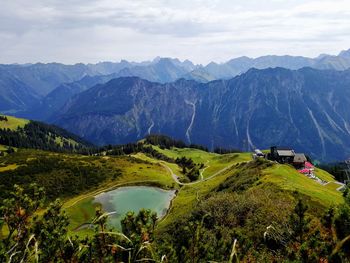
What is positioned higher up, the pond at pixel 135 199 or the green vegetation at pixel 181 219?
the green vegetation at pixel 181 219

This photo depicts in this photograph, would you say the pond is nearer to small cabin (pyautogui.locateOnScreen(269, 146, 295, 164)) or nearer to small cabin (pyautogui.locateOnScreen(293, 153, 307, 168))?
small cabin (pyautogui.locateOnScreen(269, 146, 295, 164))

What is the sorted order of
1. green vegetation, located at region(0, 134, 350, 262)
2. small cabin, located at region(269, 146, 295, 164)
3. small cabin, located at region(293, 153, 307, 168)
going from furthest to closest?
small cabin, located at region(269, 146, 295, 164), small cabin, located at region(293, 153, 307, 168), green vegetation, located at region(0, 134, 350, 262)

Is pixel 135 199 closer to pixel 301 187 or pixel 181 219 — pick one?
pixel 181 219

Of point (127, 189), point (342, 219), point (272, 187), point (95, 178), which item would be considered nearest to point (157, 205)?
point (127, 189)

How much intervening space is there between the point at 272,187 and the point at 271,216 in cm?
2244

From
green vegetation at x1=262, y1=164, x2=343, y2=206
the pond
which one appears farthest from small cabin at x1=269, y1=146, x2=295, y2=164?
the pond

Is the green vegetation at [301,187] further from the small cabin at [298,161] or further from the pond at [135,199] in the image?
the pond at [135,199]

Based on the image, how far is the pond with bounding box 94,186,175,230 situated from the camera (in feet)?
449

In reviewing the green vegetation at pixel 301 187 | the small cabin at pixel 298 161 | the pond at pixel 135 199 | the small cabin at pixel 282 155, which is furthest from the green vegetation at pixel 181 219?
the small cabin at pixel 298 161

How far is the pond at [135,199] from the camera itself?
137 meters

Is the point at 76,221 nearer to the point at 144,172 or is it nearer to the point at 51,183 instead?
the point at 51,183

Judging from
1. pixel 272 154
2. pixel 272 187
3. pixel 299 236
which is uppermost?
pixel 299 236

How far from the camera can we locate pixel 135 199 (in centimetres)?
14988

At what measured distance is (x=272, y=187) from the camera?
8844 cm
